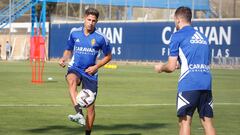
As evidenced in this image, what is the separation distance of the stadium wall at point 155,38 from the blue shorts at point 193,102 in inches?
1676

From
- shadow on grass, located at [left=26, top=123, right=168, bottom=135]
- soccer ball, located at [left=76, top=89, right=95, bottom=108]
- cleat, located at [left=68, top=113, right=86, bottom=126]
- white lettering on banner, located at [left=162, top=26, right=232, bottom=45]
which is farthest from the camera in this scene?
white lettering on banner, located at [left=162, top=26, right=232, bottom=45]

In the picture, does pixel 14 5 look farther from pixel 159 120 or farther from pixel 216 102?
pixel 159 120

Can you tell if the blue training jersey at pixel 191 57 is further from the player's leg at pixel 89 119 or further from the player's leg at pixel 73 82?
the player's leg at pixel 73 82

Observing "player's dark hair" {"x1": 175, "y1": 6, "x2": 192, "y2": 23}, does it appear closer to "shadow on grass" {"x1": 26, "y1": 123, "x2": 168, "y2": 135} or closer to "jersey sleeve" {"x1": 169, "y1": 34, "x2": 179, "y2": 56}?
"jersey sleeve" {"x1": 169, "y1": 34, "x2": 179, "y2": 56}

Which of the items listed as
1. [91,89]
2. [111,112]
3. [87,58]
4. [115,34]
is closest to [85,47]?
[87,58]

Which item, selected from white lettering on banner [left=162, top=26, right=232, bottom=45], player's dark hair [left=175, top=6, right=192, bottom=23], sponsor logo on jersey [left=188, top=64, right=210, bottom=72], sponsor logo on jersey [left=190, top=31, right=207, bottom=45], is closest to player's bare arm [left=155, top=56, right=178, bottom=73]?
sponsor logo on jersey [left=188, top=64, right=210, bottom=72]

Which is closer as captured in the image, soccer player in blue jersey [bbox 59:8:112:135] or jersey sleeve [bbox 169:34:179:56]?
jersey sleeve [bbox 169:34:179:56]

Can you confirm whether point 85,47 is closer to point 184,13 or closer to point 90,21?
point 90,21

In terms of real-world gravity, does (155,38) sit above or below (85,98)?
below

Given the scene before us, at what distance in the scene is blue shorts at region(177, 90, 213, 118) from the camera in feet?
28.9

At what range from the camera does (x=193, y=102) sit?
8.84 metres

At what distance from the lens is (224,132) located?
1262 centimetres

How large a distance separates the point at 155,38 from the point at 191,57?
2011 inches

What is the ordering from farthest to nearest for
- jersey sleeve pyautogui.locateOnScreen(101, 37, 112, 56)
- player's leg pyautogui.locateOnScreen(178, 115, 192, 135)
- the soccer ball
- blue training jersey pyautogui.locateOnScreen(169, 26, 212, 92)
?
jersey sleeve pyautogui.locateOnScreen(101, 37, 112, 56), the soccer ball, player's leg pyautogui.locateOnScreen(178, 115, 192, 135), blue training jersey pyautogui.locateOnScreen(169, 26, 212, 92)
